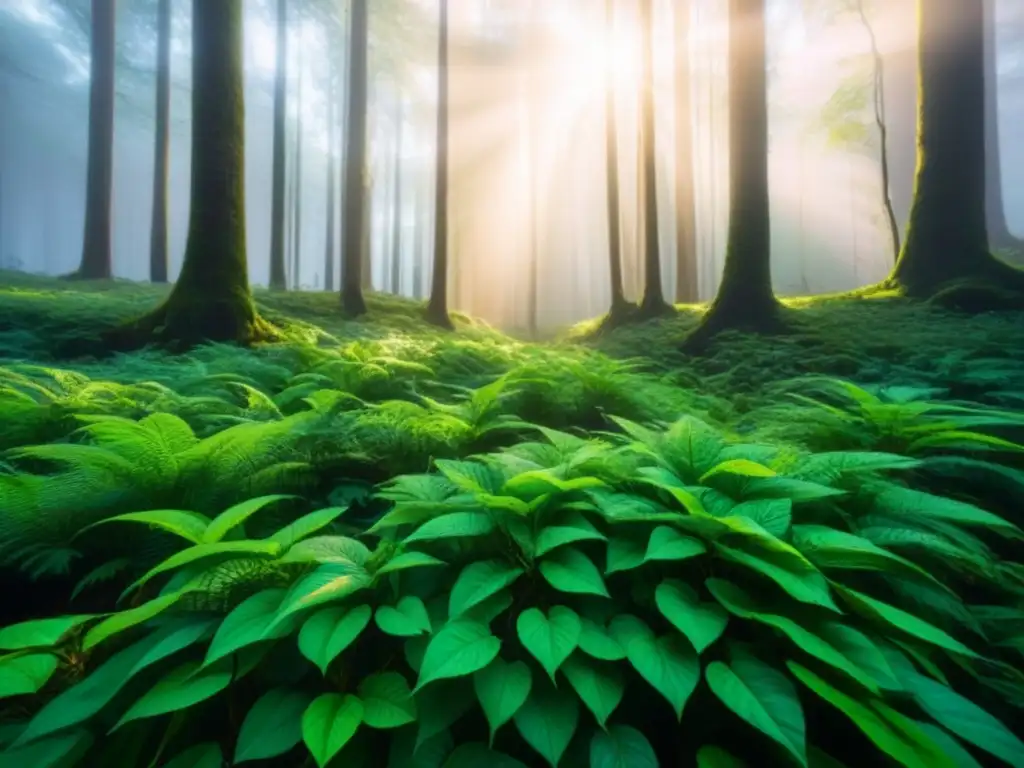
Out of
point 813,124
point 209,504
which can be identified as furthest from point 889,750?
point 813,124

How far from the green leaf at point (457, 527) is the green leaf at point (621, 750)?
2.13 ft

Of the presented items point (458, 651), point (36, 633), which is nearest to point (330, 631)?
point (458, 651)

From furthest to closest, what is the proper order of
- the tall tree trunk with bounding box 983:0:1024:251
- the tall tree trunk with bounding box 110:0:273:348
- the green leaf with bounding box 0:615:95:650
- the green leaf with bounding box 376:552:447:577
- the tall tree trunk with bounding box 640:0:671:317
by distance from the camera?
the tall tree trunk with bounding box 640:0:671:317 < the tall tree trunk with bounding box 983:0:1024:251 < the tall tree trunk with bounding box 110:0:273:348 < the green leaf with bounding box 376:552:447:577 < the green leaf with bounding box 0:615:95:650

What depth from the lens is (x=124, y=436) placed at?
2064 millimetres

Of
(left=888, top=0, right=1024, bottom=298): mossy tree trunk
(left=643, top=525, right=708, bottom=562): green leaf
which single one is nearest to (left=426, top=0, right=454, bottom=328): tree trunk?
(left=888, top=0, right=1024, bottom=298): mossy tree trunk

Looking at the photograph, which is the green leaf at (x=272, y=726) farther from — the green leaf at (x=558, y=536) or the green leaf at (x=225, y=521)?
the green leaf at (x=558, y=536)

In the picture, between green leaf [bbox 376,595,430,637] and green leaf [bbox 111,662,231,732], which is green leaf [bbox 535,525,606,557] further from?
green leaf [bbox 111,662,231,732]

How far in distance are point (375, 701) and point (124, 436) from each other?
5.13ft

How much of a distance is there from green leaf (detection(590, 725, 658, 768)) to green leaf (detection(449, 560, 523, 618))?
0.43 metres

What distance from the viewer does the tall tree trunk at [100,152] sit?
1530 cm

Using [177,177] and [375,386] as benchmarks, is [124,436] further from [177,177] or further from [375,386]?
[177,177]

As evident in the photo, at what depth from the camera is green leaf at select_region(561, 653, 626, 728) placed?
1.21m

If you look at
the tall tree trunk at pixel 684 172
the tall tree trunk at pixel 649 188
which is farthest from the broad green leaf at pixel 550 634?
the tall tree trunk at pixel 684 172

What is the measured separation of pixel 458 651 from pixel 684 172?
723 inches
